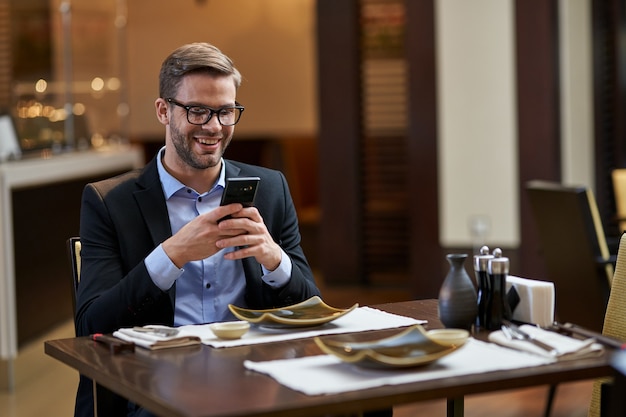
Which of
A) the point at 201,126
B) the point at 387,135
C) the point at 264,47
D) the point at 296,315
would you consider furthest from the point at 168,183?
the point at 264,47

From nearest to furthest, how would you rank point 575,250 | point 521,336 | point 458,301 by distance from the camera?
point 521,336, point 458,301, point 575,250

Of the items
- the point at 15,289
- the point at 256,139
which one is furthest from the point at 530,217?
the point at 256,139

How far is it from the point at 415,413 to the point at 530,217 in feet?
8.31

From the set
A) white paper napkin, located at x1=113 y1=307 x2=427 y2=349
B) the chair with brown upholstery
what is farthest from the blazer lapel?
the chair with brown upholstery

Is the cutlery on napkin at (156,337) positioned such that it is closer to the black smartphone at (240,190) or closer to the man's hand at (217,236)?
the man's hand at (217,236)

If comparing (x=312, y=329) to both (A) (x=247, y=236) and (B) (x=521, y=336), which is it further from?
(B) (x=521, y=336)

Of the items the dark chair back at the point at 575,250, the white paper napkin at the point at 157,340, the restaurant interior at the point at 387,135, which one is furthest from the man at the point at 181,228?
the restaurant interior at the point at 387,135

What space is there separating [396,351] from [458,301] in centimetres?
35

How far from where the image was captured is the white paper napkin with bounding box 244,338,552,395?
72.1 inches

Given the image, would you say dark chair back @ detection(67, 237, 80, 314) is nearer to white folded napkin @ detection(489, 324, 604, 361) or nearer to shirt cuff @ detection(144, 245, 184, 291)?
shirt cuff @ detection(144, 245, 184, 291)

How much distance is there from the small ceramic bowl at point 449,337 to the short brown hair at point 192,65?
971mm

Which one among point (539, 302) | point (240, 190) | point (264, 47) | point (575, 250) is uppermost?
point (264, 47)

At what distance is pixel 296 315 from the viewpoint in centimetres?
245

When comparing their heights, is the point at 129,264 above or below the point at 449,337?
above
